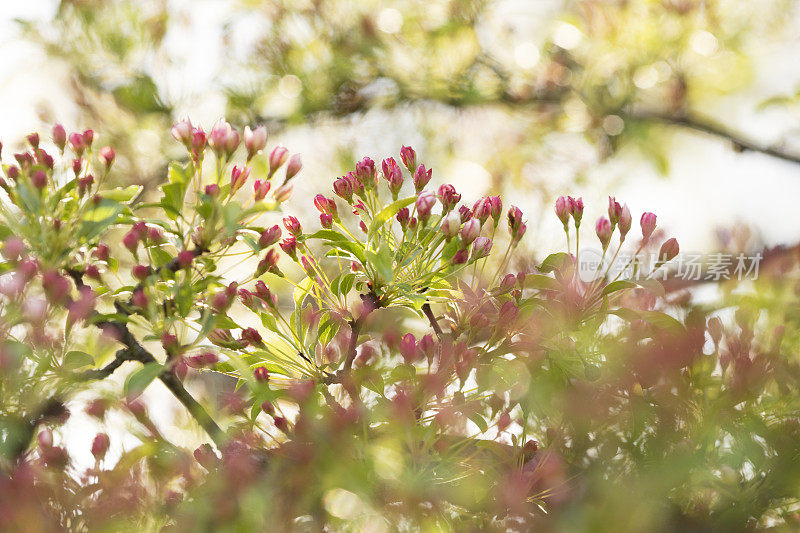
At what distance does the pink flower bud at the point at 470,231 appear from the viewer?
23.0 inches

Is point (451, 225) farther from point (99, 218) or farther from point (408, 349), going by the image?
point (99, 218)

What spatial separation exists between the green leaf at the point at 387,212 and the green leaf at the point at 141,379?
0.65 ft

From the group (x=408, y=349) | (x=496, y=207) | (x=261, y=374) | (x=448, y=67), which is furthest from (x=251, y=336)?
(x=448, y=67)

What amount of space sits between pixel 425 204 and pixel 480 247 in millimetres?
59

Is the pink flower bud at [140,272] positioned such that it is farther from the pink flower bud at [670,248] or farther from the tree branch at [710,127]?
the tree branch at [710,127]

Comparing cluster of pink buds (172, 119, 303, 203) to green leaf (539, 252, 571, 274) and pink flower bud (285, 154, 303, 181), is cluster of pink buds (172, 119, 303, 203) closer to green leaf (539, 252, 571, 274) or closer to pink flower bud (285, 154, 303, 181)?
pink flower bud (285, 154, 303, 181)

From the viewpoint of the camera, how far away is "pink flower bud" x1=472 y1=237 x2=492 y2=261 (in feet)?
1.94

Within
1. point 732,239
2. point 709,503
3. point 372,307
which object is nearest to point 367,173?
point 372,307

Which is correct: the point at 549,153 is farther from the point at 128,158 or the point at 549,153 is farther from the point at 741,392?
the point at 741,392

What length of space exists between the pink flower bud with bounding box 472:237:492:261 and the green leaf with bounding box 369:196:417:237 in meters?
0.06

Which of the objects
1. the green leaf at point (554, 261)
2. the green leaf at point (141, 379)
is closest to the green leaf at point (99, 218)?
the green leaf at point (141, 379)

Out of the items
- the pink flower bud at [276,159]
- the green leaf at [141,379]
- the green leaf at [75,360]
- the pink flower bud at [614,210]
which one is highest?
the pink flower bud at [276,159]

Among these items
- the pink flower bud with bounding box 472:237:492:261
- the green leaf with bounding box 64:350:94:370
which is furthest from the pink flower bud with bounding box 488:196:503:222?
the green leaf with bounding box 64:350:94:370

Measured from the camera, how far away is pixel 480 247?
23.4 inches
